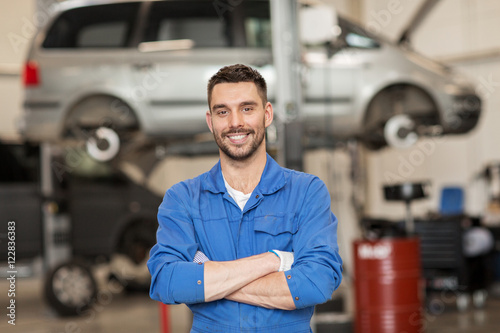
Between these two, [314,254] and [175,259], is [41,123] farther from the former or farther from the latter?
[314,254]

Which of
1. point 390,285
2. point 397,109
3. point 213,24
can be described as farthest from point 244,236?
point 397,109

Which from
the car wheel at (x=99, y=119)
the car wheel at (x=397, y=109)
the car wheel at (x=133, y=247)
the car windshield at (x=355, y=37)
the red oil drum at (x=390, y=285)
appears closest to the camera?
the red oil drum at (x=390, y=285)

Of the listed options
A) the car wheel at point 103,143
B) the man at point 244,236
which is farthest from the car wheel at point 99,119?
the man at point 244,236

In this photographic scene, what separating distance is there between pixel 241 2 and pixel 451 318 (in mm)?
2601

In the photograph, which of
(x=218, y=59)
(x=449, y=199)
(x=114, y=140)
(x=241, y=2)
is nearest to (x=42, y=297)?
(x=114, y=140)

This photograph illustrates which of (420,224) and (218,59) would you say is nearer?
(218,59)

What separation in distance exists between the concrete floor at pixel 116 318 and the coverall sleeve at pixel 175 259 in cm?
255

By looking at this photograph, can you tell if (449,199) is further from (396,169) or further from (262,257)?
(262,257)

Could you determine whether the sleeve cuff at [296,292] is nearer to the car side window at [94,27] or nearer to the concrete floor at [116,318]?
the concrete floor at [116,318]

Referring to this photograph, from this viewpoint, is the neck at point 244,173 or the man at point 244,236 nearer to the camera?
the man at point 244,236

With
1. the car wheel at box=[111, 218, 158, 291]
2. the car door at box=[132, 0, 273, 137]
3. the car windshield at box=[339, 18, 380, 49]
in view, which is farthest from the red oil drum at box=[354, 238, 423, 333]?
the car wheel at box=[111, 218, 158, 291]

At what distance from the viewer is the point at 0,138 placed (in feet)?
14.9

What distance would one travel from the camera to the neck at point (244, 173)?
1409mm

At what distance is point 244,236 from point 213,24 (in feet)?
9.35
